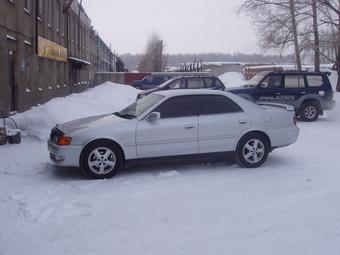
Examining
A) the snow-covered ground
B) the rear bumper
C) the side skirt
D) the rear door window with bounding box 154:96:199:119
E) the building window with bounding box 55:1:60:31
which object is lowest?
the snow-covered ground

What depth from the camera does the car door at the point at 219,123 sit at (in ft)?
26.1

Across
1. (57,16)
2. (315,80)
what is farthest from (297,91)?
(57,16)

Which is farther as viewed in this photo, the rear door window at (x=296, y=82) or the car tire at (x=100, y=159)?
the rear door window at (x=296, y=82)

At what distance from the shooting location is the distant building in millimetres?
15163

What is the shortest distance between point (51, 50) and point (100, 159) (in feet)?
55.3

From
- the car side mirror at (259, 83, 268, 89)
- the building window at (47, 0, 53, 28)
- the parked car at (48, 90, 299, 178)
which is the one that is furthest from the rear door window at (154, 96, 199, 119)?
the building window at (47, 0, 53, 28)

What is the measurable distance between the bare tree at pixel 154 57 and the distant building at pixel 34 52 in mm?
41791

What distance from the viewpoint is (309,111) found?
16.1 m

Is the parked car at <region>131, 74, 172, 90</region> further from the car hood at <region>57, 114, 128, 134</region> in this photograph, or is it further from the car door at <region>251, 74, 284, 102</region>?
the car hood at <region>57, 114, 128, 134</region>

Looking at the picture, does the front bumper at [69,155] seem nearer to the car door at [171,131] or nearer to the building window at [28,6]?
the car door at [171,131]

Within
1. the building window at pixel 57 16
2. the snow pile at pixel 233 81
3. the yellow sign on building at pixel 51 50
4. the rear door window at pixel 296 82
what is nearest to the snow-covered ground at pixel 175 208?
the rear door window at pixel 296 82

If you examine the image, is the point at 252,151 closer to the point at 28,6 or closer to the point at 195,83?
the point at 195,83

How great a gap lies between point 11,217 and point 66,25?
25.8m

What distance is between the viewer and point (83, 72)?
38750 mm
